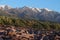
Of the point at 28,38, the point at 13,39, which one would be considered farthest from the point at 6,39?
the point at 28,38

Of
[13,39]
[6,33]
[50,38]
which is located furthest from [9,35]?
[50,38]

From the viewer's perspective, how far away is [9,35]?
25.6 m

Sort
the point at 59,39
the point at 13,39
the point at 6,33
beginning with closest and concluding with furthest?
the point at 13,39 < the point at 59,39 < the point at 6,33

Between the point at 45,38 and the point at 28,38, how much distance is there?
80.3 inches

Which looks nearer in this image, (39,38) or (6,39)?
(6,39)

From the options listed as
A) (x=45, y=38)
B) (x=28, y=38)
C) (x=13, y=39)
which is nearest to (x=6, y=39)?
(x=13, y=39)

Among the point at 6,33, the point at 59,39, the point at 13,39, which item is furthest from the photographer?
the point at 6,33

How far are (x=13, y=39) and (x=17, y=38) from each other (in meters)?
0.84

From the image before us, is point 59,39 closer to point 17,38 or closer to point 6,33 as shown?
point 17,38

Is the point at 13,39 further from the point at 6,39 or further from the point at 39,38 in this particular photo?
the point at 39,38

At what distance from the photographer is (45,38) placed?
→ 2575cm

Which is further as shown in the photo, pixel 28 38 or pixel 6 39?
pixel 28 38

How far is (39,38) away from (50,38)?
4.27 ft

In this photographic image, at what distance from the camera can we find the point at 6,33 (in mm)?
26516
